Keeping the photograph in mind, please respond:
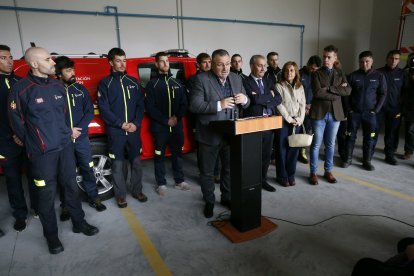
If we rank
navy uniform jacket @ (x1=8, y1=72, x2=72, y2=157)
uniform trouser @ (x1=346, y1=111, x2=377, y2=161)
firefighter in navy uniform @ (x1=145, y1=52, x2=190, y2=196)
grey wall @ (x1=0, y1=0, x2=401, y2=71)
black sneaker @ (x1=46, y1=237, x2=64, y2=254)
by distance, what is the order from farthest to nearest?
1. grey wall @ (x1=0, y1=0, x2=401, y2=71)
2. uniform trouser @ (x1=346, y1=111, x2=377, y2=161)
3. firefighter in navy uniform @ (x1=145, y1=52, x2=190, y2=196)
4. black sneaker @ (x1=46, y1=237, x2=64, y2=254)
5. navy uniform jacket @ (x1=8, y1=72, x2=72, y2=157)

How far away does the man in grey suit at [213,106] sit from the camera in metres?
2.74

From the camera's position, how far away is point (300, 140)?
3.54m

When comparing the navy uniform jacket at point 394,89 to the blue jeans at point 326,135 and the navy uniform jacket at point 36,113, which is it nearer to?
the blue jeans at point 326,135

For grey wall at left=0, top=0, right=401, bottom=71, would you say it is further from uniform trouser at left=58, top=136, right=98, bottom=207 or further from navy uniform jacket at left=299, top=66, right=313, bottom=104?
uniform trouser at left=58, top=136, right=98, bottom=207

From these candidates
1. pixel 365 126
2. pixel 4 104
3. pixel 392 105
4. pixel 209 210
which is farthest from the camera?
pixel 392 105

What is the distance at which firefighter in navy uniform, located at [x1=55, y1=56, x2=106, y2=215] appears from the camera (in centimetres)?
296

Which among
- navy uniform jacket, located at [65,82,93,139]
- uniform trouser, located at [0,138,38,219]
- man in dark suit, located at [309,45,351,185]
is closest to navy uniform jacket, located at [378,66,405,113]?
man in dark suit, located at [309,45,351,185]

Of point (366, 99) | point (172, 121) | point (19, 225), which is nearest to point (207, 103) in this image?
point (172, 121)

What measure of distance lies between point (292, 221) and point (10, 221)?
320 cm

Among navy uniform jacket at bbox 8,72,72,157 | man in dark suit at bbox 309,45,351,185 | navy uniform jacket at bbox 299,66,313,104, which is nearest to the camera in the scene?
navy uniform jacket at bbox 8,72,72,157

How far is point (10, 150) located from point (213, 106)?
83.0 inches

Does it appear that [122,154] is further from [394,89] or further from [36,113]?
[394,89]

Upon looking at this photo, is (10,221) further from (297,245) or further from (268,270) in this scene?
(297,245)

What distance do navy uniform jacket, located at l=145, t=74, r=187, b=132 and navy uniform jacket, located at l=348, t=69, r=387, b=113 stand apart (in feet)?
9.17
